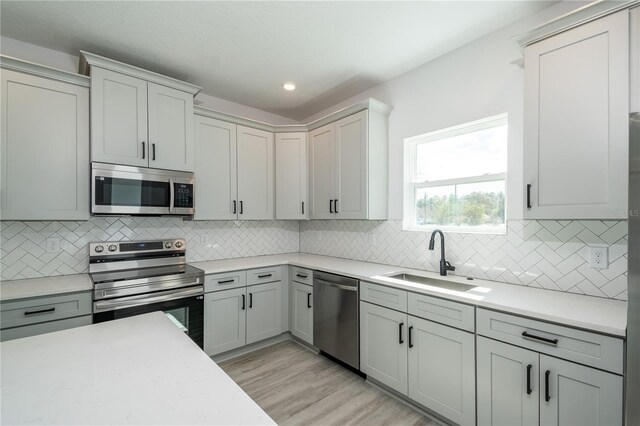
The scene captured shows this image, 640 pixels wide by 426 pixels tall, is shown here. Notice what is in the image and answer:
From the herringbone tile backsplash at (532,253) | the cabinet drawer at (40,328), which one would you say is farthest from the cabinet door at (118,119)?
the herringbone tile backsplash at (532,253)

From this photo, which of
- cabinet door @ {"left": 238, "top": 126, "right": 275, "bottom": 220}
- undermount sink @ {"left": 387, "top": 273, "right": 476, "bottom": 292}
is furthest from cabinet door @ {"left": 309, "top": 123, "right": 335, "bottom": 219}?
undermount sink @ {"left": 387, "top": 273, "right": 476, "bottom": 292}

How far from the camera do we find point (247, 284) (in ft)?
9.89

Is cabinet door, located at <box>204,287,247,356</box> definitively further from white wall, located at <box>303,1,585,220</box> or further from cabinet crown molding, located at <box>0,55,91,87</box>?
cabinet crown molding, located at <box>0,55,91,87</box>

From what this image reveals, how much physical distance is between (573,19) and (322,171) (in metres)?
2.33

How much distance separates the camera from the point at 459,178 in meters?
2.56

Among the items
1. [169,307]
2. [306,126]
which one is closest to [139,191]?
[169,307]

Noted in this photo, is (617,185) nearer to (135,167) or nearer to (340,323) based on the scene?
(340,323)

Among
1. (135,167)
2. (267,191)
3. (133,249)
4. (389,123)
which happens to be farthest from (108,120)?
(389,123)

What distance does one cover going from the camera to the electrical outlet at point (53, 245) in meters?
2.45

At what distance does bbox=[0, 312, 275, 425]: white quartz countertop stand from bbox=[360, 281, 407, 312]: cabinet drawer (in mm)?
1546

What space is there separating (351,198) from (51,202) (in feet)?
8.22

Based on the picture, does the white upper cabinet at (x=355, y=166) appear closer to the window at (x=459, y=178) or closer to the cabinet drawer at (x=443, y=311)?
the window at (x=459, y=178)

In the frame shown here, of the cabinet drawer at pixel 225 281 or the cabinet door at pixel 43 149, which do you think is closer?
the cabinet door at pixel 43 149

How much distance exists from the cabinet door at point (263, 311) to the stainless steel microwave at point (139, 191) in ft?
3.52
